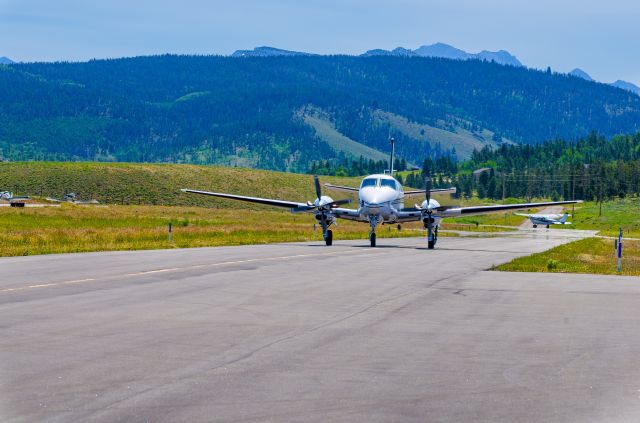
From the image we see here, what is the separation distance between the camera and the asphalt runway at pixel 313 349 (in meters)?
9.75

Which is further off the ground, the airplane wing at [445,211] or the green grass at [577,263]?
the airplane wing at [445,211]

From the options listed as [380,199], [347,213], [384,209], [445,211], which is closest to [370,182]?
[380,199]

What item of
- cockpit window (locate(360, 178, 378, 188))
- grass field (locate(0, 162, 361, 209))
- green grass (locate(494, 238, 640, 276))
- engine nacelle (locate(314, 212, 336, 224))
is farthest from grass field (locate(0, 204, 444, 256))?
grass field (locate(0, 162, 361, 209))

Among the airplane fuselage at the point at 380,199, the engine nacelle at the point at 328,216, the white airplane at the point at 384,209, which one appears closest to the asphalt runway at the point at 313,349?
the airplane fuselage at the point at 380,199

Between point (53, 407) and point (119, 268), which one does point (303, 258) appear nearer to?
point (119, 268)

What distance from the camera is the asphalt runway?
9750mm

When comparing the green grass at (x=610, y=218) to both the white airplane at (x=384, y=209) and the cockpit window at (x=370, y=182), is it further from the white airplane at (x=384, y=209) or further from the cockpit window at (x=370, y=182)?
the cockpit window at (x=370, y=182)

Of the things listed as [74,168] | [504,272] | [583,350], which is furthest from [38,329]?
[74,168]

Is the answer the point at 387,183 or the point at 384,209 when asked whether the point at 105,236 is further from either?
the point at 387,183

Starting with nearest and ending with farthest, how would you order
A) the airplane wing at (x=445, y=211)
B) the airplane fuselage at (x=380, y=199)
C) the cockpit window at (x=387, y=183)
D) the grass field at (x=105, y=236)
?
the grass field at (x=105, y=236), the airplane fuselage at (x=380, y=199), the cockpit window at (x=387, y=183), the airplane wing at (x=445, y=211)

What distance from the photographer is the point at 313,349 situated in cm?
1345

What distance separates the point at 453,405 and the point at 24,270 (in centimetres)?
2054

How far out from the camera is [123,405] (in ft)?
31.6

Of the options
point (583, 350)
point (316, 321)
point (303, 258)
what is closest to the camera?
point (583, 350)
